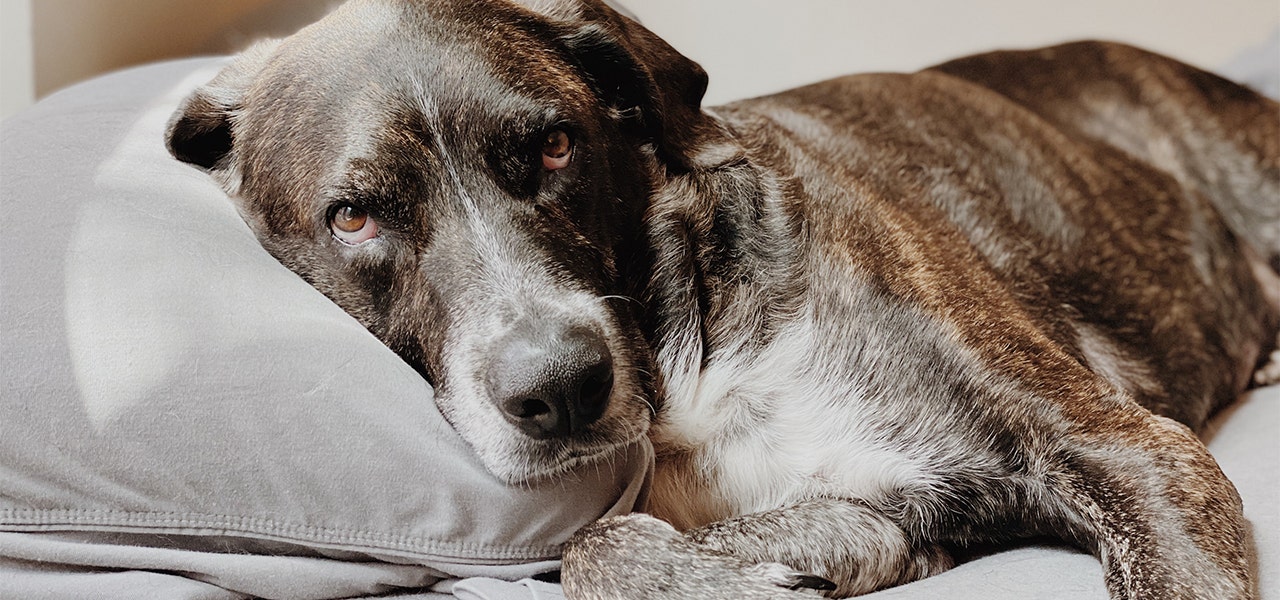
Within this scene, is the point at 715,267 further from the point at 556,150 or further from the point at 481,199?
the point at 481,199

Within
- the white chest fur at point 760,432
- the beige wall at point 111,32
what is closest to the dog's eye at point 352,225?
the white chest fur at point 760,432

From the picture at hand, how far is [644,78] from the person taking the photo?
2.35m

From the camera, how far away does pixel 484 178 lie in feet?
6.82

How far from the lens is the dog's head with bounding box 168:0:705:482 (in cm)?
196

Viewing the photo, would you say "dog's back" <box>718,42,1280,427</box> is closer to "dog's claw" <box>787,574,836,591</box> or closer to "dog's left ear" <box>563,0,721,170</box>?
"dog's left ear" <box>563,0,721,170</box>

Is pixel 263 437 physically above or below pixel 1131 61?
below

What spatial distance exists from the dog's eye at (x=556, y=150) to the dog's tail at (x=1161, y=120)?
2.05 metres

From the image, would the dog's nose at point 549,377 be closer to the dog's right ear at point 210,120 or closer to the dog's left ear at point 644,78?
the dog's left ear at point 644,78

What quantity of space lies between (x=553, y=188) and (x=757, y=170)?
54 cm

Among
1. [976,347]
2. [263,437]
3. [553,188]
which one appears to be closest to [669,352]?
[553,188]

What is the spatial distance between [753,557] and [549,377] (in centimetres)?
56

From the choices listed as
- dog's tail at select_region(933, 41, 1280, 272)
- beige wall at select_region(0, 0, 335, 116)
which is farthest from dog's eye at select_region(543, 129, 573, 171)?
dog's tail at select_region(933, 41, 1280, 272)

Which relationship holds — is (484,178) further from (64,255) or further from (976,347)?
(976,347)

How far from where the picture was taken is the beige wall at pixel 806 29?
371 centimetres
